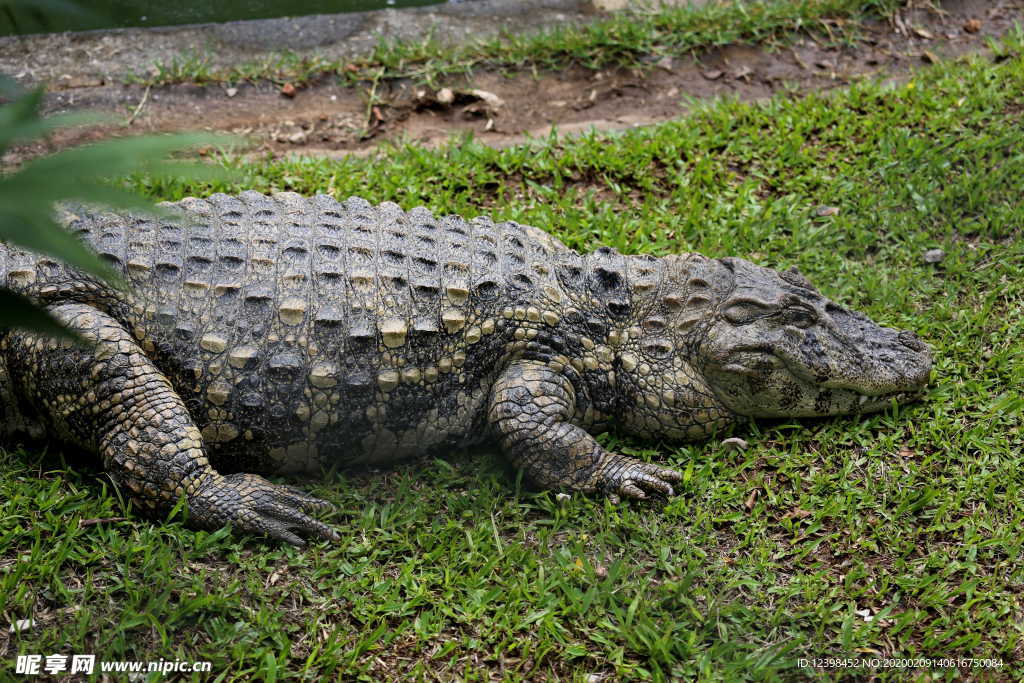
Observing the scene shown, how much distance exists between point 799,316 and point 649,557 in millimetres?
1343

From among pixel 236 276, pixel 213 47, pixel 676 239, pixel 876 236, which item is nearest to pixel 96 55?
pixel 213 47

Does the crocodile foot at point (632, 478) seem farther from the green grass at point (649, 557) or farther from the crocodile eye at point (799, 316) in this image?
the crocodile eye at point (799, 316)

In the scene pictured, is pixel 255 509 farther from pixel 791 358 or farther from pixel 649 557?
pixel 791 358

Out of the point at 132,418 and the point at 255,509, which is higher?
the point at 132,418

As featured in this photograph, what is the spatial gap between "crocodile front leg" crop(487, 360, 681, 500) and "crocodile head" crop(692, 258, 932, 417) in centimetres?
56

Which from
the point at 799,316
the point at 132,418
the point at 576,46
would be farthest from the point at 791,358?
the point at 576,46

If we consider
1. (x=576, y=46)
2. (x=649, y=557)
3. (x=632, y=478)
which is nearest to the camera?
(x=649, y=557)

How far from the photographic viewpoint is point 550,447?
377 centimetres

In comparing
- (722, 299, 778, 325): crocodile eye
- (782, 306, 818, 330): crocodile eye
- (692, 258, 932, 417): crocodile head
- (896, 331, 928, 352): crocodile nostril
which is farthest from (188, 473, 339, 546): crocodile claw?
(896, 331, 928, 352): crocodile nostril

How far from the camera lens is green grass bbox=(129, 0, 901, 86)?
6.74 meters

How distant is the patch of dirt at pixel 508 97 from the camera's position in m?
6.30

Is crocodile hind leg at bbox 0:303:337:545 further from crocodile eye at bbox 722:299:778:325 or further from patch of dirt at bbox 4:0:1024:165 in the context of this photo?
patch of dirt at bbox 4:0:1024:165

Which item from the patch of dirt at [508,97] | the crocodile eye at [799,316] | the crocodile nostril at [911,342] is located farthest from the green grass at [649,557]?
the patch of dirt at [508,97]

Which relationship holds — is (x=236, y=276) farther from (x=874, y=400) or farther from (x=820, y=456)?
(x=874, y=400)
